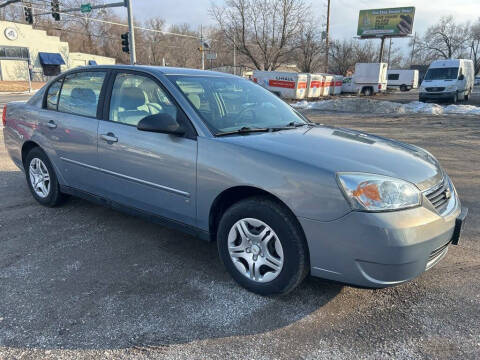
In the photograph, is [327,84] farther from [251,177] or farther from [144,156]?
[251,177]

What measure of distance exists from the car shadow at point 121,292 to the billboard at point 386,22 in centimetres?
5197

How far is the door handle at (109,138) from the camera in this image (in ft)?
11.9

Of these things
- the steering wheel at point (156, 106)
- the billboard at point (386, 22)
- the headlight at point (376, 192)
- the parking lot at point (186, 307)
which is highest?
the billboard at point (386, 22)

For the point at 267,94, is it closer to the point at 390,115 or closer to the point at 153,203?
the point at 153,203

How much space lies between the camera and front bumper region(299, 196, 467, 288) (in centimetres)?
240

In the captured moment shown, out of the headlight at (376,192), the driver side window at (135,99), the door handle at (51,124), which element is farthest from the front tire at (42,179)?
the headlight at (376,192)

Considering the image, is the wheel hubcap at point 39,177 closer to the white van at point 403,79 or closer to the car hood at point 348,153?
the car hood at point 348,153

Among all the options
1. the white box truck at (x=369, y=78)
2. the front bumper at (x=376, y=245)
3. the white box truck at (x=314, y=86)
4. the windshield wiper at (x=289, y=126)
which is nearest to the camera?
the front bumper at (x=376, y=245)

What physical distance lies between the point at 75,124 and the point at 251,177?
7.51 feet

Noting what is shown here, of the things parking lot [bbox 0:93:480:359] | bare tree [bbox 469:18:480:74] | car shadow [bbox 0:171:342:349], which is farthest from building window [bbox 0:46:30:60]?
bare tree [bbox 469:18:480:74]

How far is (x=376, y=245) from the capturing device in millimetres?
2408

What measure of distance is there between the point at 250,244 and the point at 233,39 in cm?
3289

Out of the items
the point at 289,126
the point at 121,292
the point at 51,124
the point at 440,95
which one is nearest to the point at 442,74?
the point at 440,95

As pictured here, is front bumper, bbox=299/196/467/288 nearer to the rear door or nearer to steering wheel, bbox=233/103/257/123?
steering wheel, bbox=233/103/257/123
